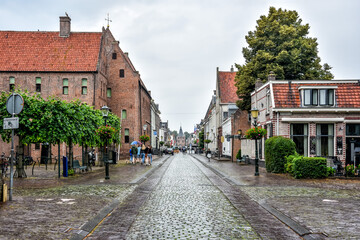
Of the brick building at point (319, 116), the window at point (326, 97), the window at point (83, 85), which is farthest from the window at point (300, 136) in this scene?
the window at point (83, 85)

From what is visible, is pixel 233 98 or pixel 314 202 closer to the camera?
pixel 314 202

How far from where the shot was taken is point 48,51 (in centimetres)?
4434

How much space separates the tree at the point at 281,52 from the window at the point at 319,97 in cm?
893

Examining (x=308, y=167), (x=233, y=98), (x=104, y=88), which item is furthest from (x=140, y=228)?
(x=233, y=98)

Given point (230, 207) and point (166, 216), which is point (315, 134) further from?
point (166, 216)

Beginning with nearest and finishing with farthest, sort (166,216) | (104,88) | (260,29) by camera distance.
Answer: (166,216)
(260,29)
(104,88)

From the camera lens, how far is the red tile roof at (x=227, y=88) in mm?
64250

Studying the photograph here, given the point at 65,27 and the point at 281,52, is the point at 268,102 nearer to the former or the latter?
the point at 281,52

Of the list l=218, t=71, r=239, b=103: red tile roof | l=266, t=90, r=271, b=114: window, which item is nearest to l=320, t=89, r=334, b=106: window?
l=266, t=90, r=271, b=114: window

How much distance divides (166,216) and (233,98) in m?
56.1

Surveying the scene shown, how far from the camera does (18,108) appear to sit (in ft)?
38.4

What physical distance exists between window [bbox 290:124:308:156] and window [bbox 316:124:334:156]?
0.78m

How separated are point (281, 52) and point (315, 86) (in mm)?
9678

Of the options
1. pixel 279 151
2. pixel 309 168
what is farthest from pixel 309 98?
pixel 309 168
